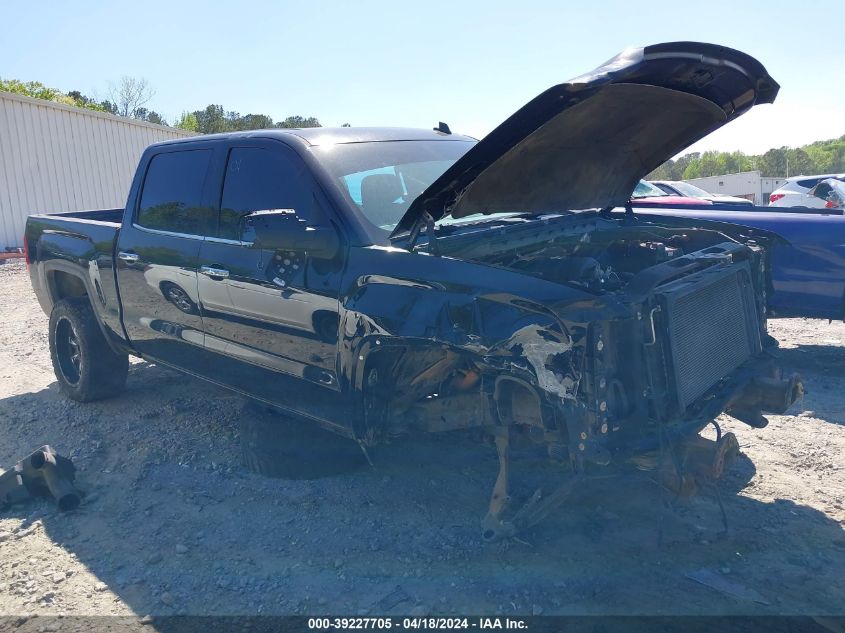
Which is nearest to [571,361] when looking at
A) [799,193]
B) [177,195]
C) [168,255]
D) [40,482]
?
[168,255]

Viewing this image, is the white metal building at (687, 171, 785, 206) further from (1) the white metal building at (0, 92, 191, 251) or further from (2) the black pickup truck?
(2) the black pickup truck

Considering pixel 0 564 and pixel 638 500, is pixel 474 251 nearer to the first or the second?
pixel 638 500

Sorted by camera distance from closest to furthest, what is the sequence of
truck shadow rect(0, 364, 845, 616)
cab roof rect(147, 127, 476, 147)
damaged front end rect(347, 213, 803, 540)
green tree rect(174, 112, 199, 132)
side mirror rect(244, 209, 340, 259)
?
damaged front end rect(347, 213, 803, 540) → truck shadow rect(0, 364, 845, 616) → side mirror rect(244, 209, 340, 259) → cab roof rect(147, 127, 476, 147) → green tree rect(174, 112, 199, 132)

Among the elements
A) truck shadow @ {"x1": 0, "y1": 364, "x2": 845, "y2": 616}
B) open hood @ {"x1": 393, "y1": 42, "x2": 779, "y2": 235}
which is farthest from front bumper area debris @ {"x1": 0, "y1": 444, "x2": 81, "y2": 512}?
open hood @ {"x1": 393, "y1": 42, "x2": 779, "y2": 235}

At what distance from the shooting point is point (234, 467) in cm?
463

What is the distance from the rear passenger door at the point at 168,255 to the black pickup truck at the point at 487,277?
0.02 meters

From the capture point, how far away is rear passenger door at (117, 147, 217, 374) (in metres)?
4.55

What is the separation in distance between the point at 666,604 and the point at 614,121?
7.49ft

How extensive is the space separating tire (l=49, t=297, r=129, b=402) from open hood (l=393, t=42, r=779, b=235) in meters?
3.34

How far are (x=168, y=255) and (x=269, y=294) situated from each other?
1.11 meters

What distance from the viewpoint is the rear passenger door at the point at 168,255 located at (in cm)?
455

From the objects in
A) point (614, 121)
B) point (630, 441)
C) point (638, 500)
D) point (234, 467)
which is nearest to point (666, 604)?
point (630, 441)

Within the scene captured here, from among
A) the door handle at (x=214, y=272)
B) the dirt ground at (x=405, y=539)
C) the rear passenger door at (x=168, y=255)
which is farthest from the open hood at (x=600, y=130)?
the rear passenger door at (x=168, y=255)

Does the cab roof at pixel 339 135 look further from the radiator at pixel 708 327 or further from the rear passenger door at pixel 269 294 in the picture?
the radiator at pixel 708 327
